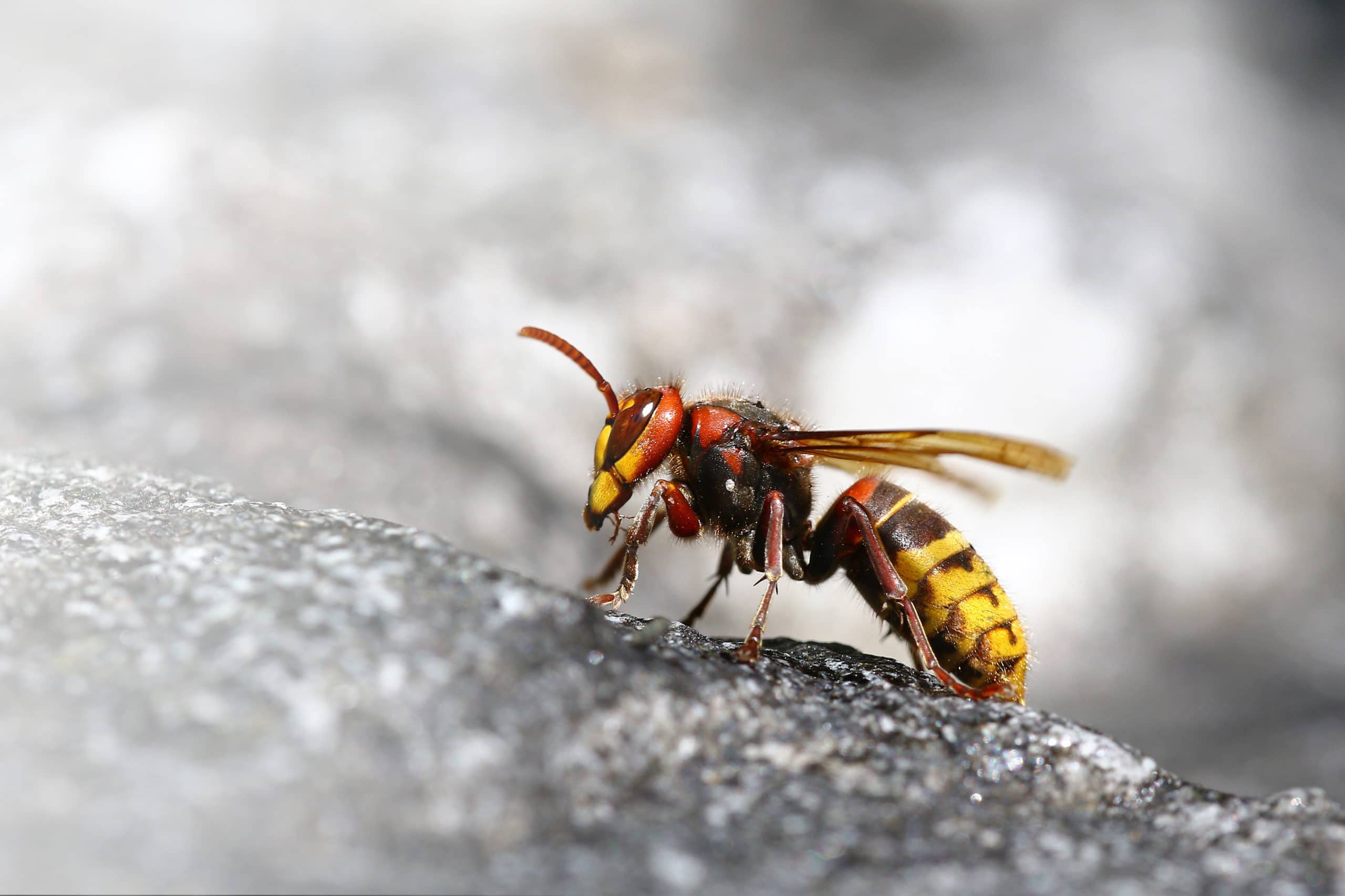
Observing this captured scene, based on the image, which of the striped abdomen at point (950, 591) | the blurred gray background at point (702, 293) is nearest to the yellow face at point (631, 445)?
the striped abdomen at point (950, 591)

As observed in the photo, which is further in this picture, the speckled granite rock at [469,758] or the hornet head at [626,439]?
the hornet head at [626,439]

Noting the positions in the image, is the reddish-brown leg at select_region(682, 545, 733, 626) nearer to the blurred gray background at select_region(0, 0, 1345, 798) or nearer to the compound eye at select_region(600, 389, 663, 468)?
the compound eye at select_region(600, 389, 663, 468)

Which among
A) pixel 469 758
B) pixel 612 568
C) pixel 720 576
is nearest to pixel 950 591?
pixel 720 576

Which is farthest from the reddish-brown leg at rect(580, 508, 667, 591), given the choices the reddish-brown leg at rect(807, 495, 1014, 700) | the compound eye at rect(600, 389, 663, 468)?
the reddish-brown leg at rect(807, 495, 1014, 700)

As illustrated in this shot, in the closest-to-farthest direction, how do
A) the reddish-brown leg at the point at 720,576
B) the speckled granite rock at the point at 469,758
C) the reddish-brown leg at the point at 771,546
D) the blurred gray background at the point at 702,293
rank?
the speckled granite rock at the point at 469,758, the reddish-brown leg at the point at 771,546, the reddish-brown leg at the point at 720,576, the blurred gray background at the point at 702,293

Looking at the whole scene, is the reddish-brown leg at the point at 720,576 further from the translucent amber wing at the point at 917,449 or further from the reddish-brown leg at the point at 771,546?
the translucent amber wing at the point at 917,449

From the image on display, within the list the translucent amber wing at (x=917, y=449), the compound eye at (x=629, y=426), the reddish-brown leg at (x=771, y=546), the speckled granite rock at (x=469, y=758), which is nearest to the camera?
the speckled granite rock at (x=469, y=758)
